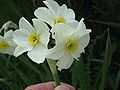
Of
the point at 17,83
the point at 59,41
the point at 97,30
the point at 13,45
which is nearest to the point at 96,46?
the point at 97,30

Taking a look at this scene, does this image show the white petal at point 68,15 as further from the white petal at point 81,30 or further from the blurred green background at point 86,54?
the blurred green background at point 86,54

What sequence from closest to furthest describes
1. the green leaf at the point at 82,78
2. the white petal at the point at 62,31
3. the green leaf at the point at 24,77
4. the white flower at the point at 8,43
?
the white petal at the point at 62,31 → the white flower at the point at 8,43 → the green leaf at the point at 82,78 → the green leaf at the point at 24,77

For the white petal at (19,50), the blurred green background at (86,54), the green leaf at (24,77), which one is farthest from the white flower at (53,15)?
the green leaf at (24,77)

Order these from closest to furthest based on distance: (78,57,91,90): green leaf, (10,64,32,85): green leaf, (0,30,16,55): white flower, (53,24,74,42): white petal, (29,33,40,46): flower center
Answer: (53,24,74,42): white petal → (29,33,40,46): flower center → (0,30,16,55): white flower → (78,57,91,90): green leaf → (10,64,32,85): green leaf

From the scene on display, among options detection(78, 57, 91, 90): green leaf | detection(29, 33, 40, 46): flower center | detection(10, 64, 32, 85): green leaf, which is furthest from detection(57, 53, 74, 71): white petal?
detection(10, 64, 32, 85): green leaf

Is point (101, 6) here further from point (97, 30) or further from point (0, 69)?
point (0, 69)

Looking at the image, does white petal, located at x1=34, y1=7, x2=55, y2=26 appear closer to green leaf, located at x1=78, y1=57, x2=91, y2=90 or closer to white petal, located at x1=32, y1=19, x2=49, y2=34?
white petal, located at x1=32, y1=19, x2=49, y2=34

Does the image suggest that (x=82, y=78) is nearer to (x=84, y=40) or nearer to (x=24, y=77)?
(x=24, y=77)
